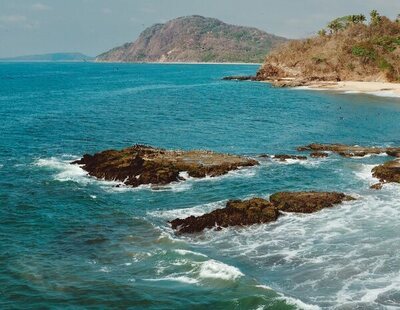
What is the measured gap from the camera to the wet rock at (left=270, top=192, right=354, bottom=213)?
1523 inches

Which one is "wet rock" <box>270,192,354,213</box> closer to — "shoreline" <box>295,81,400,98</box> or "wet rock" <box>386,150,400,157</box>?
"wet rock" <box>386,150,400,157</box>

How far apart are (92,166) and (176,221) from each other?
61.4 ft

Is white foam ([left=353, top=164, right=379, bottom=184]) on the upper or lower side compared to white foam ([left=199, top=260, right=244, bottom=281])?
upper

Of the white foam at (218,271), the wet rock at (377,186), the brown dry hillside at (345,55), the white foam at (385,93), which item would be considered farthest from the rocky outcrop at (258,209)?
the brown dry hillside at (345,55)

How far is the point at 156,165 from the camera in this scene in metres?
49.2

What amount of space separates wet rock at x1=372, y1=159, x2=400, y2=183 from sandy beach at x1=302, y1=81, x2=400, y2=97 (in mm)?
75699

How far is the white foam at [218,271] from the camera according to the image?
1074 inches

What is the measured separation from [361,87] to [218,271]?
12105cm

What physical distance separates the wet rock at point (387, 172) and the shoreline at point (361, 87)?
244 feet

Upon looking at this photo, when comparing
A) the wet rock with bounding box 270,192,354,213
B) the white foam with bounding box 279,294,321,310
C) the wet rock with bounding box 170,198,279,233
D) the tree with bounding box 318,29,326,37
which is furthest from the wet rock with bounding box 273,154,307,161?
the tree with bounding box 318,29,326,37

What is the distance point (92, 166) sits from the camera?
2041 inches

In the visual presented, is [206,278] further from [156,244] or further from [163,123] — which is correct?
[163,123]

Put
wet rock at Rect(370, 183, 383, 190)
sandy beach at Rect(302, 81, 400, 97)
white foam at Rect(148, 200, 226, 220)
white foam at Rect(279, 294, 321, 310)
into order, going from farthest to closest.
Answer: sandy beach at Rect(302, 81, 400, 97)
wet rock at Rect(370, 183, 383, 190)
white foam at Rect(148, 200, 226, 220)
white foam at Rect(279, 294, 321, 310)

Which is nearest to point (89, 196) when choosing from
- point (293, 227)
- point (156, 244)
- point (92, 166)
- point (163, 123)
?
point (92, 166)
